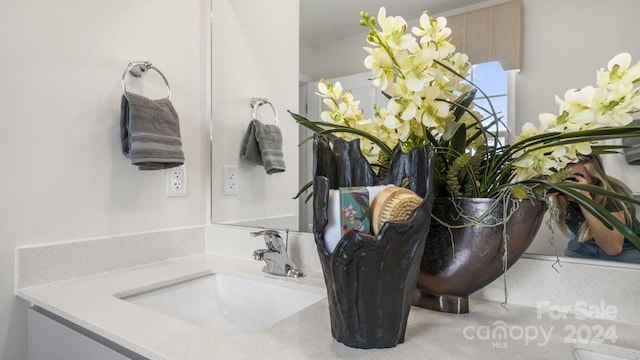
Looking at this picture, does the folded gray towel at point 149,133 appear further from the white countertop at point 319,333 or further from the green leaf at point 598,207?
the green leaf at point 598,207

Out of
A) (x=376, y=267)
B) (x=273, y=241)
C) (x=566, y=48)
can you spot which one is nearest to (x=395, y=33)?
(x=376, y=267)

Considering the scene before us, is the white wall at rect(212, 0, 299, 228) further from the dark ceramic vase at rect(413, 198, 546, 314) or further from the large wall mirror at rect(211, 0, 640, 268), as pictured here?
the dark ceramic vase at rect(413, 198, 546, 314)

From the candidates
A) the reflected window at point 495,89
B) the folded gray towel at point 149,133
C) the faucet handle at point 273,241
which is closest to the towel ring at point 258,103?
the folded gray towel at point 149,133

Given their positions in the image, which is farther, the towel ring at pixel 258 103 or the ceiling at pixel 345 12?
the towel ring at pixel 258 103

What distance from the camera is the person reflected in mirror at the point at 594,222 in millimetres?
692

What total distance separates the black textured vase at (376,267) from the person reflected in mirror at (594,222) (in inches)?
14.4

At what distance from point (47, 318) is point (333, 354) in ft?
2.32

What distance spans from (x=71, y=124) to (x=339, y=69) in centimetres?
79

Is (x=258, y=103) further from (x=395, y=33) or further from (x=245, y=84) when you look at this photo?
(x=395, y=33)

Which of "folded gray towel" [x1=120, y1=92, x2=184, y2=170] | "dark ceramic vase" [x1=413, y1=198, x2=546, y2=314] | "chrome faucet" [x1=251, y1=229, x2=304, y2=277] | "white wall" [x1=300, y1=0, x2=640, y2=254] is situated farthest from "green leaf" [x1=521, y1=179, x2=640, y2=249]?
"folded gray towel" [x1=120, y1=92, x2=184, y2=170]

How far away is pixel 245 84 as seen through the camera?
1.40 metres

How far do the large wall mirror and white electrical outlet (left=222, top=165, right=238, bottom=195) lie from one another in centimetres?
1

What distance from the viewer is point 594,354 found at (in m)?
0.59

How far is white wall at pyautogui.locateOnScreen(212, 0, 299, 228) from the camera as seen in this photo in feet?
4.32
